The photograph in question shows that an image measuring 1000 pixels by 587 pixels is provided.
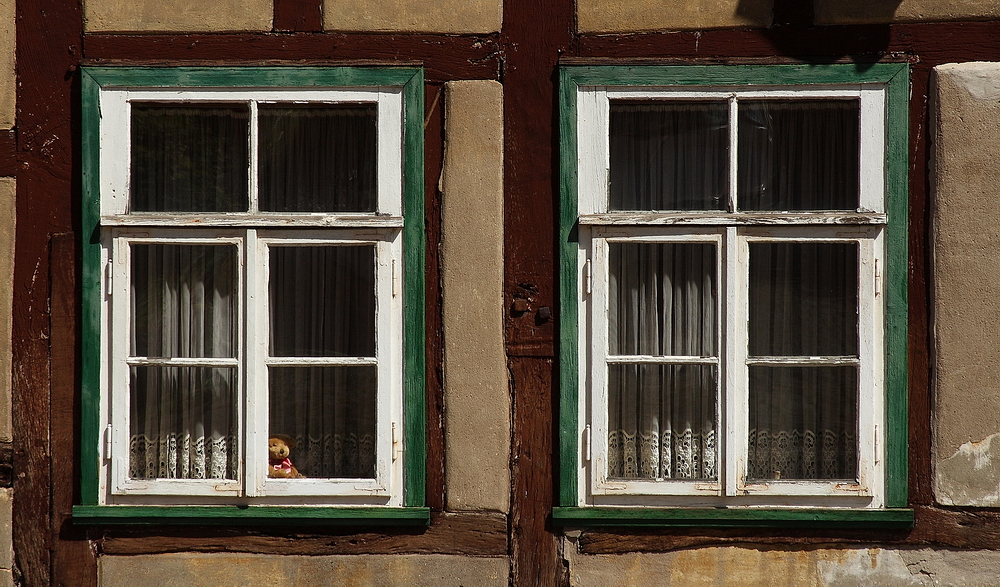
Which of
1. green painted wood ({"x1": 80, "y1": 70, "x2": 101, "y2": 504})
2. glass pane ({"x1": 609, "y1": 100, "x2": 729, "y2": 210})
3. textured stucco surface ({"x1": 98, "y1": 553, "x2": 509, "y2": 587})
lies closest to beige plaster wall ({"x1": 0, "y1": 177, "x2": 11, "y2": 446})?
green painted wood ({"x1": 80, "y1": 70, "x2": 101, "y2": 504})

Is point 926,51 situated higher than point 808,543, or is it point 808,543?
point 926,51

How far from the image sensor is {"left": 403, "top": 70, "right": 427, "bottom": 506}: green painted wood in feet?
10.4

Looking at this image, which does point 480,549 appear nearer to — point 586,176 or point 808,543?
point 808,543

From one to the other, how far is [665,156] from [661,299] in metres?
0.57

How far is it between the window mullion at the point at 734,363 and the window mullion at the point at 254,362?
5.87ft

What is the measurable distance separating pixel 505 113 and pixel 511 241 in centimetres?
50

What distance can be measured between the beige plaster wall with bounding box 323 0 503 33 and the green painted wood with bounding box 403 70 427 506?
0.21m

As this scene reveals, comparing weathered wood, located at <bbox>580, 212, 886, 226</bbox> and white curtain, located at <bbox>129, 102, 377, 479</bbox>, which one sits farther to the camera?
white curtain, located at <bbox>129, 102, 377, 479</bbox>

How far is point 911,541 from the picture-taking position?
3.14 meters

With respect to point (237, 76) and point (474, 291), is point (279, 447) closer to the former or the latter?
point (474, 291)

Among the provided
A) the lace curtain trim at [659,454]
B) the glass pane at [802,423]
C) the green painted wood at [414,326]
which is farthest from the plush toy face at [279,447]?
the glass pane at [802,423]

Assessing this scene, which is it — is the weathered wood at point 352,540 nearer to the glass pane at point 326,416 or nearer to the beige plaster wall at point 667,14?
the glass pane at point 326,416

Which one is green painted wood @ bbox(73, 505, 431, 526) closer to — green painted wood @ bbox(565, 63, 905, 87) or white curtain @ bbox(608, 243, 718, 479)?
white curtain @ bbox(608, 243, 718, 479)

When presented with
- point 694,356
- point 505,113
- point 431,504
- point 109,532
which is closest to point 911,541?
point 694,356
